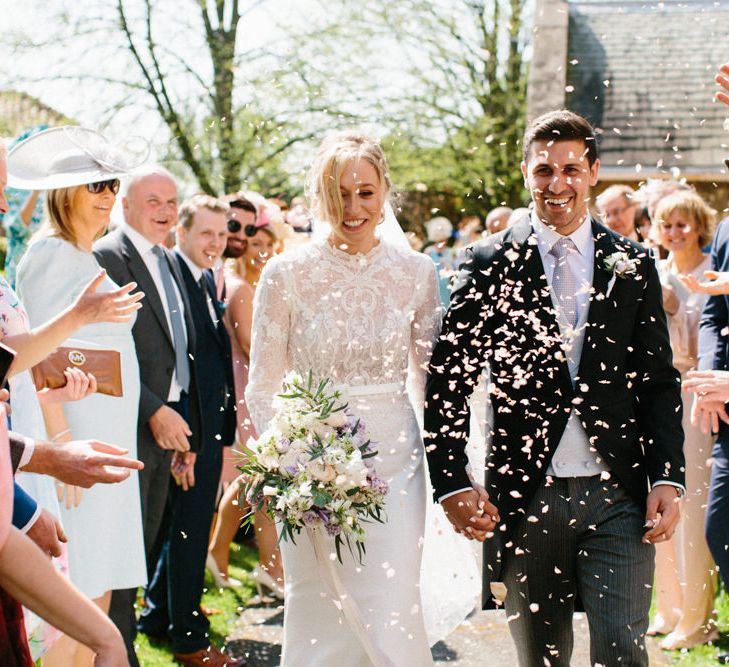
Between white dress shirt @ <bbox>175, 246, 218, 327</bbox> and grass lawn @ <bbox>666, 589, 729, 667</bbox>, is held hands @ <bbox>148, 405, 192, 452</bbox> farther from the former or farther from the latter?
grass lawn @ <bbox>666, 589, 729, 667</bbox>

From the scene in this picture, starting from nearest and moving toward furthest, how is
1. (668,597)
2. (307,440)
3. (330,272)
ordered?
(307,440), (330,272), (668,597)

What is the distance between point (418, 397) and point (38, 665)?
6.99ft

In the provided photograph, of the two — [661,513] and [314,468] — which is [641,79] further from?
[314,468]

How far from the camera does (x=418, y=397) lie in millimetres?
4457

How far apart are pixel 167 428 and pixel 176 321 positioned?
2.18 feet

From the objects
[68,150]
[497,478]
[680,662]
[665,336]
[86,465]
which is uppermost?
[68,150]

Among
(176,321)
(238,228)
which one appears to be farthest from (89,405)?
(238,228)

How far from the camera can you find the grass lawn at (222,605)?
5516mm

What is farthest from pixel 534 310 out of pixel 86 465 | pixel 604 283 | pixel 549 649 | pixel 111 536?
pixel 111 536

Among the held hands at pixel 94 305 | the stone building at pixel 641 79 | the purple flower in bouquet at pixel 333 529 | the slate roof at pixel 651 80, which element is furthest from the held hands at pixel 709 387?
the stone building at pixel 641 79

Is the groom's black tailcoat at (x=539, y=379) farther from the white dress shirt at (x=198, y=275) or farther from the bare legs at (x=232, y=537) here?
the bare legs at (x=232, y=537)

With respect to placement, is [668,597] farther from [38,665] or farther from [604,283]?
[38,665]

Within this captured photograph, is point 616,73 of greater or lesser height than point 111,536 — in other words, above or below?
above

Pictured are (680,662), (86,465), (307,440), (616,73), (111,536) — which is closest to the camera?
(86,465)
